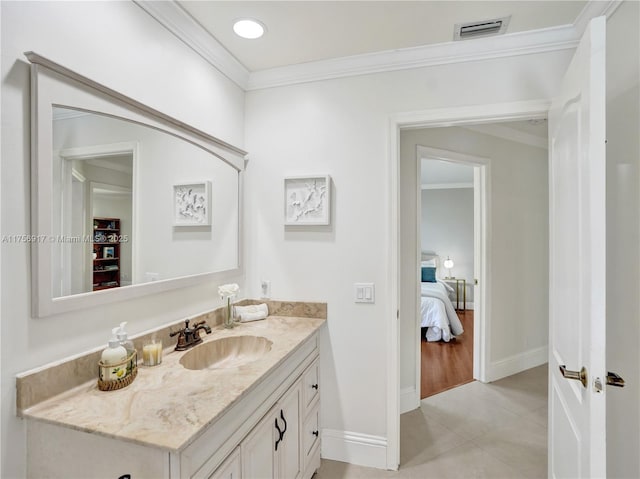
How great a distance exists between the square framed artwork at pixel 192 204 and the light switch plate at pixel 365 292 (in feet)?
3.21

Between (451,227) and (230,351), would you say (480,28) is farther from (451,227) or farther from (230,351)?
(451,227)

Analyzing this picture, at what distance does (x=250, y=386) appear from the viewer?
3.64 ft

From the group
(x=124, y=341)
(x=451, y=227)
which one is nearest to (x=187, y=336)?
(x=124, y=341)

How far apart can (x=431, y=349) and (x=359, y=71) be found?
11.3 ft

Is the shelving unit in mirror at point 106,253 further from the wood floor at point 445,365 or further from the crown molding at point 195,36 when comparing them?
the wood floor at point 445,365

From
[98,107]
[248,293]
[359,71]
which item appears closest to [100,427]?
[98,107]


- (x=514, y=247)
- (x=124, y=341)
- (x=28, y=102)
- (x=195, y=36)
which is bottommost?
(x=124, y=341)

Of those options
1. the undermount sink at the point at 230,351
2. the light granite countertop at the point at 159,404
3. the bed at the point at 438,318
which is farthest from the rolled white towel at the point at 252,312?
→ the bed at the point at 438,318

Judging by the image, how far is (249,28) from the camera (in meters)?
1.66

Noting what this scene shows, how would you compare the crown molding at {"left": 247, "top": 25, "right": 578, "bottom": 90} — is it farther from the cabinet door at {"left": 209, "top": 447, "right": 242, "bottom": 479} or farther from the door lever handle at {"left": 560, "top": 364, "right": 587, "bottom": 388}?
the cabinet door at {"left": 209, "top": 447, "right": 242, "bottom": 479}

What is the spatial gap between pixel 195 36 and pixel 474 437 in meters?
3.10

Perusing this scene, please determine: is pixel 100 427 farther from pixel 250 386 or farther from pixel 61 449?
pixel 250 386

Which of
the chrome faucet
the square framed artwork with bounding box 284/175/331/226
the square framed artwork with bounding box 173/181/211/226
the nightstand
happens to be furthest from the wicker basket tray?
the nightstand

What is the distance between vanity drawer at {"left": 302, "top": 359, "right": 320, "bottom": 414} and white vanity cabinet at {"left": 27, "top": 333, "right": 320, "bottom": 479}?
0.14 feet
